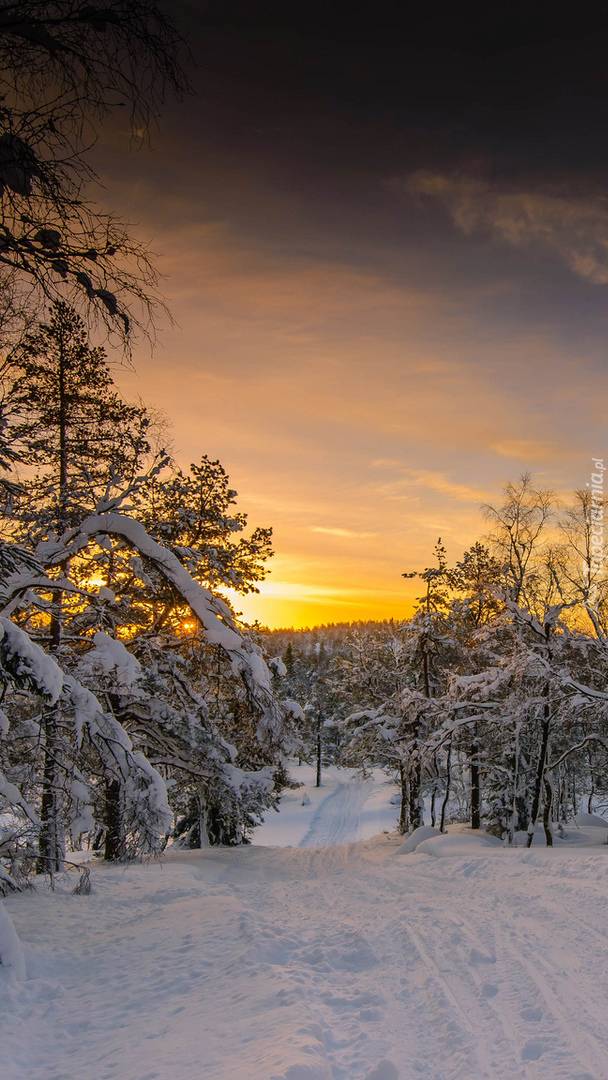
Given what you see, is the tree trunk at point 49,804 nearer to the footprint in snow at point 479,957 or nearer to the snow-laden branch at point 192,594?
the snow-laden branch at point 192,594

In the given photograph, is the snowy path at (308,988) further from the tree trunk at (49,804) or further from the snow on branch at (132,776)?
the snow on branch at (132,776)

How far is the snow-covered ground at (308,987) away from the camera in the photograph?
3619mm

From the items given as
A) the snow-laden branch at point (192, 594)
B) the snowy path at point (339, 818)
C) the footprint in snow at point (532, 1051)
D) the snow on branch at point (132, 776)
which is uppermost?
the snow-laden branch at point (192, 594)

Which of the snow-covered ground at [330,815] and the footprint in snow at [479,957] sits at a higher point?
the footprint in snow at [479,957]

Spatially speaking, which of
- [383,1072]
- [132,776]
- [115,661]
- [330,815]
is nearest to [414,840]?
[132,776]

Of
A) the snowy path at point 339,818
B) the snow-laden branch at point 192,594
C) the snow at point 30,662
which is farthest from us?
the snowy path at point 339,818

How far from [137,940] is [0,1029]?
1938 mm

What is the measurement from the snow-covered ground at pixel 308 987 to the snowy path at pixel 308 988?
0.02 m

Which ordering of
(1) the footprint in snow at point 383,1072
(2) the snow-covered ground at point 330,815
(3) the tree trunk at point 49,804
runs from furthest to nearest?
(2) the snow-covered ground at point 330,815, (3) the tree trunk at point 49,804, (1) the footprint in snow at point 383,1072

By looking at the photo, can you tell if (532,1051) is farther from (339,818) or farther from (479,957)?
(339,818)

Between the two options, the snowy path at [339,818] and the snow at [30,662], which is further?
the snowy path at [339,818]

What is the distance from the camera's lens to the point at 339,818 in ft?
146

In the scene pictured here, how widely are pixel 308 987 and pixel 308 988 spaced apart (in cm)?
3

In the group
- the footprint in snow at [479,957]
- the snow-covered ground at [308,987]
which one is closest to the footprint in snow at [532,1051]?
the snow-covered ground at [308,987]
